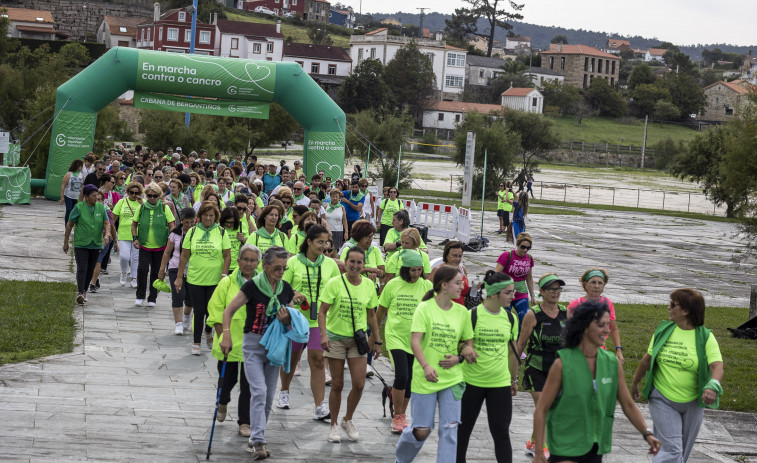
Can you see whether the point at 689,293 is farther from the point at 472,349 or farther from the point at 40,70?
the point at 40,70

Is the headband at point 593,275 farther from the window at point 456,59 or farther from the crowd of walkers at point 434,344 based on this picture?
the window at point 456,59

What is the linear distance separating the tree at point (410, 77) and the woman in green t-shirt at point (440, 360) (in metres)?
95.7

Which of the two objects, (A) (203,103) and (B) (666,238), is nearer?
(A) (203,103)

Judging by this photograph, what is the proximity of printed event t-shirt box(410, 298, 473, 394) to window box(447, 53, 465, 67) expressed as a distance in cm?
11397

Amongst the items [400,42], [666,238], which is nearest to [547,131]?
[666,238]

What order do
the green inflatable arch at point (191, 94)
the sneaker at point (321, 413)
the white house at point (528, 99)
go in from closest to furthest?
the sneaker at point (321, 413), the green inflatable arch at point (191, 94), the white house at point (528, 99)

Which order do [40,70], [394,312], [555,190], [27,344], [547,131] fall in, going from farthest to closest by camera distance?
1. [547,131]
2. [555,190]
3. [40,70]
4. [27,344]
5. [394,312]

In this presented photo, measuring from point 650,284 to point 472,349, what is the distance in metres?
15.1

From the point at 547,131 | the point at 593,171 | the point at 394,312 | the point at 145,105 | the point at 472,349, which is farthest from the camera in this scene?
the point at 593,171

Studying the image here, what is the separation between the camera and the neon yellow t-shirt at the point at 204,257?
397 inches

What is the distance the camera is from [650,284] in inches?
801

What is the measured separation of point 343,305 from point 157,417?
200cm

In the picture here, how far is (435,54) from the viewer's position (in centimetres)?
11706

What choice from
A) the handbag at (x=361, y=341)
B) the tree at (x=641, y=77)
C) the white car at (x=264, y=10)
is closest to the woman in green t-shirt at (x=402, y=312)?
the handbag at (x=361, y=341)
